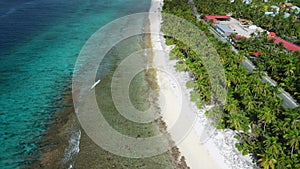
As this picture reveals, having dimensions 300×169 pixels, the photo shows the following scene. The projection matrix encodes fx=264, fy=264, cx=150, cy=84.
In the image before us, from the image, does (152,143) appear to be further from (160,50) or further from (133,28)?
(133,28)

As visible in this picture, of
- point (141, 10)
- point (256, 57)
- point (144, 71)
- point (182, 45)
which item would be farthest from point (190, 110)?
point (141, 10)

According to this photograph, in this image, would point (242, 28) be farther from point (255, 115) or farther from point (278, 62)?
point (255, 115)

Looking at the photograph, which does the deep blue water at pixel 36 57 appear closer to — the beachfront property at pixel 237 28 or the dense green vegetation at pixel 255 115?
the dense green vegetation at pixel 255 115

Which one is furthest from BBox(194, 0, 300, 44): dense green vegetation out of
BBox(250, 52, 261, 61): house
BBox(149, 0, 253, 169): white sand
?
BBox(149, 0, 253, 169): white sand

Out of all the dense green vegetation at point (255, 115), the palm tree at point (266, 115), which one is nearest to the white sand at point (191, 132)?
the dense green vegetation at point (255, 115)

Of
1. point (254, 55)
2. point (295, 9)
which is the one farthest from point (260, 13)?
point (254, 55)

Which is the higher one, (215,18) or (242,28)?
(215,18)

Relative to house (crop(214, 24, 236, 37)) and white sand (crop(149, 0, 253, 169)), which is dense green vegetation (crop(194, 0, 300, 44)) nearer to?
house (crop(214, 24, 236, 37))
